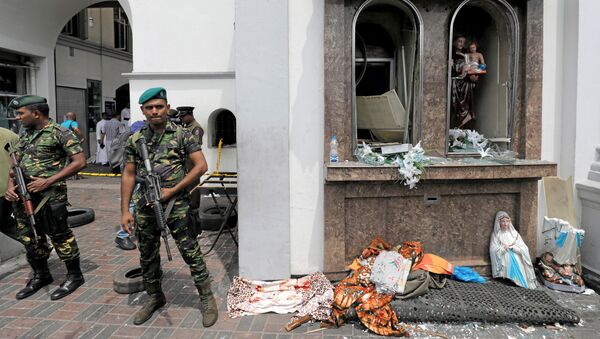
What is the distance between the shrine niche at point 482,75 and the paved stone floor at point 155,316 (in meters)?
1.95

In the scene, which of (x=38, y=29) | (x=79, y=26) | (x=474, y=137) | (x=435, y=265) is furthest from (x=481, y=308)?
(x=79, y=26)

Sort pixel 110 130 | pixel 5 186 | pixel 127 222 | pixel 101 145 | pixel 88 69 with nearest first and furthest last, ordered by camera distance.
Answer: pixel 127 222 < pixel 5 186 < pixel 110 130 < pixel 101 145 < pixel 88 69

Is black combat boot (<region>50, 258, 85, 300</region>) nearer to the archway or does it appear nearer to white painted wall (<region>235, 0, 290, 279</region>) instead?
white painted wall (<region>235, 0, 290, 279</region>)

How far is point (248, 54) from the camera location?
4.23 metres

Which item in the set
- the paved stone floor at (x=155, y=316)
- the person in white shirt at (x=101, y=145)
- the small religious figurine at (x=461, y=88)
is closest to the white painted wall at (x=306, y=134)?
the paved stone floor at (x=155, y=316)

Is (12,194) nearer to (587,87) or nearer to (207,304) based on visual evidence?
(207,304)

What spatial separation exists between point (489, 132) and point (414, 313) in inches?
105

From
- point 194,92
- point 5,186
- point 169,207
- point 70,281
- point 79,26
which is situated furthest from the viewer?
point 79,26

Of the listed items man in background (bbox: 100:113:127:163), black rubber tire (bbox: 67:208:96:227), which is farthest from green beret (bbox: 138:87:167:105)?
man in background (bbox: 100:113:127:163)

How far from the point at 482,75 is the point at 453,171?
1.77m

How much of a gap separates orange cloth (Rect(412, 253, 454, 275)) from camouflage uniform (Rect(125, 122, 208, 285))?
221 centimetres

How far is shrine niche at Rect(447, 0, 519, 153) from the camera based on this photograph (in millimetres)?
4762

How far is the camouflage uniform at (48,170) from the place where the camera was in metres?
4.28

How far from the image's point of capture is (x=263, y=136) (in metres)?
4.31
